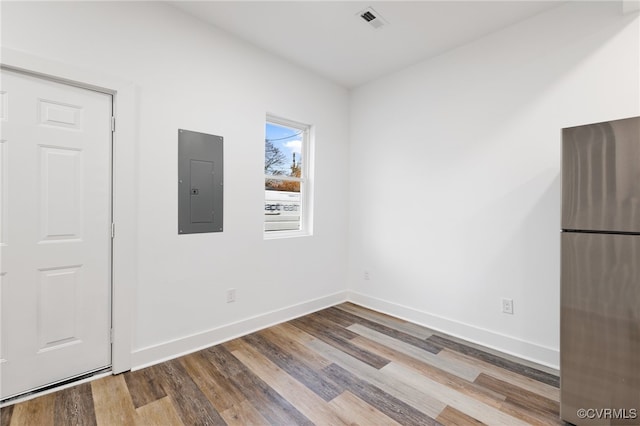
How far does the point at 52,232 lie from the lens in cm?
190

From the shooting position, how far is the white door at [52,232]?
176 centimetres

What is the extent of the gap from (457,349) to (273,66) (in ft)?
10.8

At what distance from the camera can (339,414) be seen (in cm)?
174

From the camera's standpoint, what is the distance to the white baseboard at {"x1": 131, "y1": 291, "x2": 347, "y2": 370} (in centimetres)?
222

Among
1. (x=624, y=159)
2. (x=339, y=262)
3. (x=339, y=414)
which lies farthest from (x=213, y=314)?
(x=624, y=159)

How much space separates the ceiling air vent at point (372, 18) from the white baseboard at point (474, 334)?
2.84 meters

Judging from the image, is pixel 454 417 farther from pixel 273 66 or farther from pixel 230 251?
pixel 273 66

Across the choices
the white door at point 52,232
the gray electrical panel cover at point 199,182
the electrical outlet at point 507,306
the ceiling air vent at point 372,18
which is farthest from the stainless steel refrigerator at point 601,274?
Result: the white door at point 52,232

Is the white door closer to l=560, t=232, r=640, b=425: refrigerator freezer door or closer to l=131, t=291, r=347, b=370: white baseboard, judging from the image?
l=131, t=291, r=347, b=370: white baseboard

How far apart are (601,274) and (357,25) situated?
252cm

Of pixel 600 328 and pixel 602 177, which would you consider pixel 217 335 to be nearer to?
pixel 600 328

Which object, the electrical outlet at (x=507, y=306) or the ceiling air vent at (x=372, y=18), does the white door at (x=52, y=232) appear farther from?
the electrical outlet at (x=507, y=306)

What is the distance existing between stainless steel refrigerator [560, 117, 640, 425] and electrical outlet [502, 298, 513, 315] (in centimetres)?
84

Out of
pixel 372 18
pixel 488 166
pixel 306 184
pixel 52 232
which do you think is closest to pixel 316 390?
pixel 52 232
